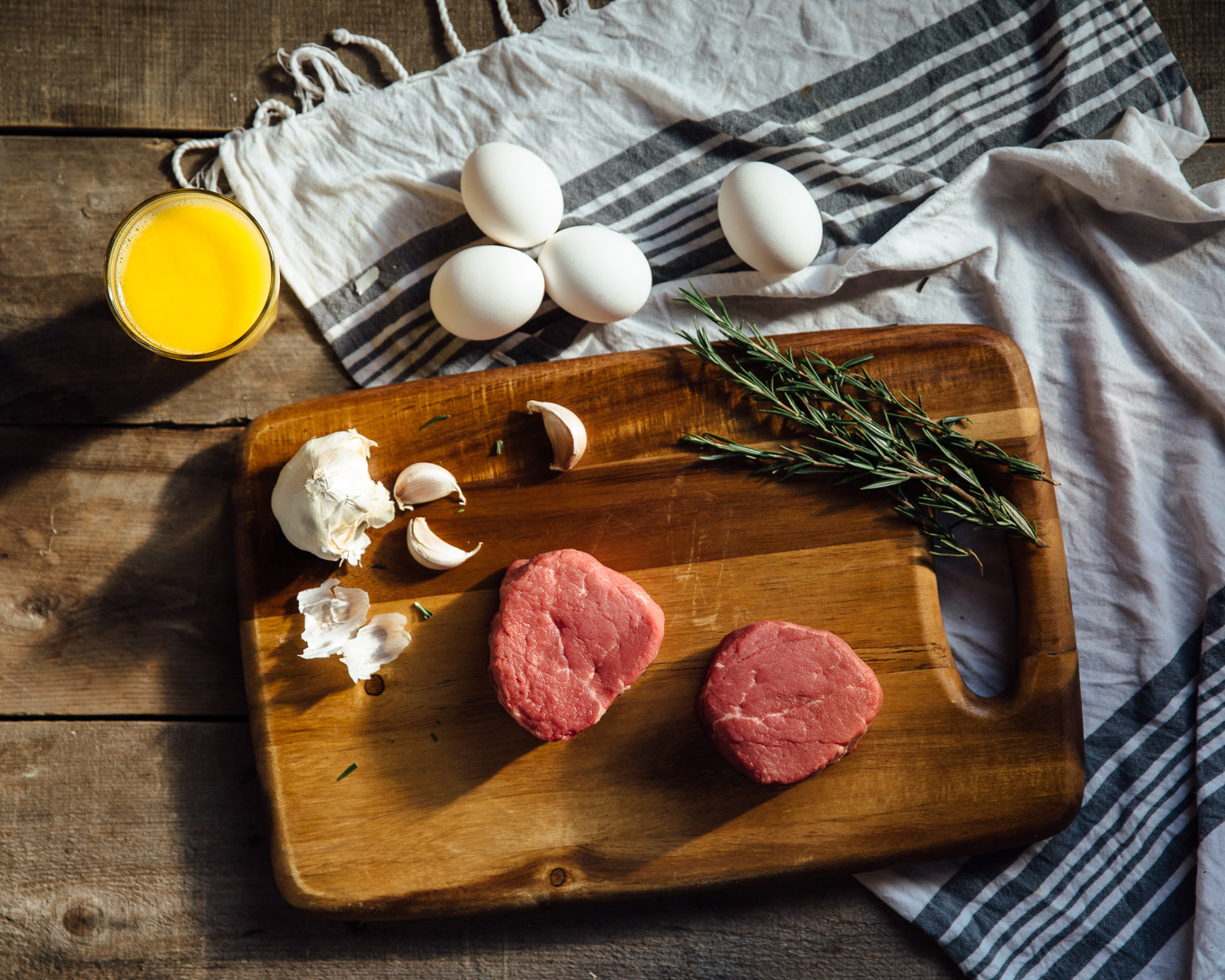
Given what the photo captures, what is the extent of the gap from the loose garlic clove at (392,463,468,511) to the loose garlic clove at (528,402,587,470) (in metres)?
0.25

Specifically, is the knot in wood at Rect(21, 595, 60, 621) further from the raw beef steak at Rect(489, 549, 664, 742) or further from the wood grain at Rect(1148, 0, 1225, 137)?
the wood grain at Rect(1148, 0, 1225, 137)

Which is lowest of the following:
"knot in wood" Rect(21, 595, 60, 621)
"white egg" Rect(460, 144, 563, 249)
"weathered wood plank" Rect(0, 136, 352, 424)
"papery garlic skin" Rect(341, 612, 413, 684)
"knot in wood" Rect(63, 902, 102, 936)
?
"knot in wood" Rect(63, 902, 102, 936)

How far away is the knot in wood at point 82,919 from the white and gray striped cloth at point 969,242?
158 cm

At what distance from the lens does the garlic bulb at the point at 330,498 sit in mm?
1673

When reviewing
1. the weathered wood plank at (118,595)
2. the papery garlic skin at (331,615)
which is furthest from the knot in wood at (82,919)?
the papery garlic skin at (331,615)

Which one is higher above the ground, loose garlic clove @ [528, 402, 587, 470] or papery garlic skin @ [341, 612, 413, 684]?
loose garlic clove @ [528, 402, 587, 470]

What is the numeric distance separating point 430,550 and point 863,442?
1055 millimetres

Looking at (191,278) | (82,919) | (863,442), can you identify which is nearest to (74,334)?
(191,278)

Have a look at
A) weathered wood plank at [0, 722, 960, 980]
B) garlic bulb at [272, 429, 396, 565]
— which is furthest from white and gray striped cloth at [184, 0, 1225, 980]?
garlic bulb at [272, 429, 396, 565]

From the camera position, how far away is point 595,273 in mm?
1787

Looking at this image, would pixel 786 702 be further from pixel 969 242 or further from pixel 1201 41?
pixel 1201 41

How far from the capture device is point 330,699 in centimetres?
182

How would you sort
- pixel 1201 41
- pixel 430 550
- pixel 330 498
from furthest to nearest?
pixel 1201 41 → pixel 430 550 → pixel 330 498

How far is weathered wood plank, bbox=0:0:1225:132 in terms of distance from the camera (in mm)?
2014
